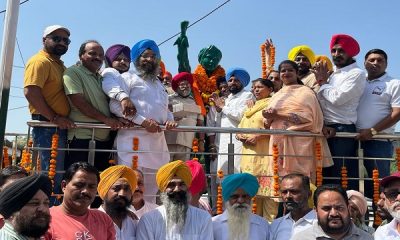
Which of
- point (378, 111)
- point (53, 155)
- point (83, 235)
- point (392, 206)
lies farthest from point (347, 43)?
point (83, 235)

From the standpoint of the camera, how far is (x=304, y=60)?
6.33 m

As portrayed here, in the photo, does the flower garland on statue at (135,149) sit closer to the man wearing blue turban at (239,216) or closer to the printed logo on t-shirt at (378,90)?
the man wearing blue turban at (239,216)

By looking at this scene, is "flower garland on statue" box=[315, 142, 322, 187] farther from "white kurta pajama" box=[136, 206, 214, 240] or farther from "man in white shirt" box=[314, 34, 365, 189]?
"white kurta pajama" box=[136, 206, 214, 240]

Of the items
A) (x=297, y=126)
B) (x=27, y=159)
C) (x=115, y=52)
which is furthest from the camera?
(x=115, y=52)

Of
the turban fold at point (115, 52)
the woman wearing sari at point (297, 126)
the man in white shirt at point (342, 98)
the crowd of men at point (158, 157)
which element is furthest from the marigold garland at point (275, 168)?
the turban fold at point (115, 52)

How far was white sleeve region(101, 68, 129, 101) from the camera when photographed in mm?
5129

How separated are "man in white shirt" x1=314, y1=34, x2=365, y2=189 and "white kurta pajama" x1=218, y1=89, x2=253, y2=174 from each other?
1160 millimetres

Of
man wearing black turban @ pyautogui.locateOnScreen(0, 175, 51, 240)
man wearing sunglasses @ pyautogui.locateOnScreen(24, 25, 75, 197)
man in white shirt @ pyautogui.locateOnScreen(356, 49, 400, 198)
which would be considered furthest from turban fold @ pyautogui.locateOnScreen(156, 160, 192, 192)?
man in white shirt @ pyautogui.locateOnScreen(356, 49, 400, 198)

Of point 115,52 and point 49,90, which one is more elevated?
point 115,52

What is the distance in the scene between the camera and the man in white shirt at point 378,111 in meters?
5.45

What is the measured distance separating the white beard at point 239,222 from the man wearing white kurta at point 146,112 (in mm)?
1141

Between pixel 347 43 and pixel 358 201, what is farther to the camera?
pixel 347 43

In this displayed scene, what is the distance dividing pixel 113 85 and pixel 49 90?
2.20 ft

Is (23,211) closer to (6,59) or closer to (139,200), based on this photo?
(6,59)
